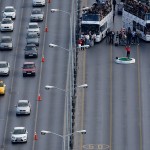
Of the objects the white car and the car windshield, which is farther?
the car windshield

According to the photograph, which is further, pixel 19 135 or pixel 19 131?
pixel 19 131

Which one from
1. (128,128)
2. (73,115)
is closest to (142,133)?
(128,128)

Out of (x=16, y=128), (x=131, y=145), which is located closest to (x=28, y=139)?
(x=16, y=128)

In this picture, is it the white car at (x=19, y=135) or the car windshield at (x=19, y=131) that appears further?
the car windshield at (x=19, y=131)

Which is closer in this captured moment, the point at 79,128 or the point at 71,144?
the point at 71,144

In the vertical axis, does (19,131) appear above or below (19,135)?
above

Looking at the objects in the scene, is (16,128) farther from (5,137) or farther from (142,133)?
(142,133)
